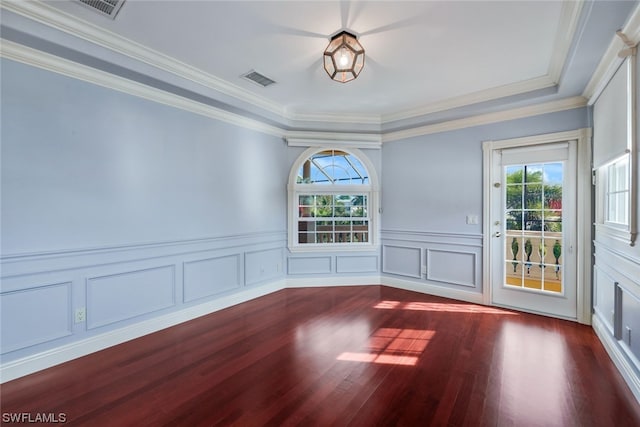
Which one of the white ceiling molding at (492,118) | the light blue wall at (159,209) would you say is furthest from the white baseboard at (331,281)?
the white ceiling molding at (492,118)

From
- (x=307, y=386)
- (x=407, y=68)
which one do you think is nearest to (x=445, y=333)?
(x=307, y=386)

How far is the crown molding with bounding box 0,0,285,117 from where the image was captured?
2078 millimetres

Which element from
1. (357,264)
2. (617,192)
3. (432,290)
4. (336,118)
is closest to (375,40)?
(336,118)

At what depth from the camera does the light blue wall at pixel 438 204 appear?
12.9 ft

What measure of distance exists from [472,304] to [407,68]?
307 cm

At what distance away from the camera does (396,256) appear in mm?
4684

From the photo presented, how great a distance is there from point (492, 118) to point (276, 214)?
3263 millimetres

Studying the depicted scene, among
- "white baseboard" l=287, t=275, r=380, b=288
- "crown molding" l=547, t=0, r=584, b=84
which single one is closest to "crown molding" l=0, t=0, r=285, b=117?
"white baseboard" l=287, t=275, r=380, b=288

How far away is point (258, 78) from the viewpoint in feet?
10.8

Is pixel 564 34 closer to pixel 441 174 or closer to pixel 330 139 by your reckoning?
pixel 441 174

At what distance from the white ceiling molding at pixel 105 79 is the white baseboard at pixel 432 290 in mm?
3282

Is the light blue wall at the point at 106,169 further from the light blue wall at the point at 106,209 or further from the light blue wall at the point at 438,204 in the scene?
the light blue wall at the point at 438,204

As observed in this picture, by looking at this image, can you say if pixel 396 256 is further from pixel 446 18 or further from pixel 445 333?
pixel 446 18

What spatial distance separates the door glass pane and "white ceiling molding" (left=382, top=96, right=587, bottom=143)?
0.63 metres
